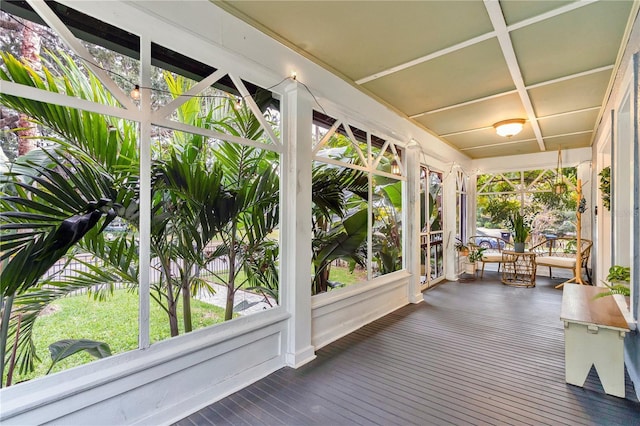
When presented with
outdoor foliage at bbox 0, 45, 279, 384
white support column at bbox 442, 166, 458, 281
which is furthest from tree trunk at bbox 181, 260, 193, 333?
white support column at bbox 442, 166, 458, 281

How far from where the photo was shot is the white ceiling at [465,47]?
87.8 inches

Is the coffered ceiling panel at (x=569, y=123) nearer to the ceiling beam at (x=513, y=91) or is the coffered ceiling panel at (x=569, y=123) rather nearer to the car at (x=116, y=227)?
the ceiling beam at (x=513, y=91)

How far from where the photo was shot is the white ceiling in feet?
7.32

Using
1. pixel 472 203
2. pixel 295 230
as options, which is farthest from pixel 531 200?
pixel 295 230

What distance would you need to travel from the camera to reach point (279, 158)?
8.97ft

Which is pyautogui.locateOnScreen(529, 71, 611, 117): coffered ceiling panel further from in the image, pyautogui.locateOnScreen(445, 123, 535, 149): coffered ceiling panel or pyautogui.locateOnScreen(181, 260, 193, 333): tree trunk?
pyautogui.locateOnScreen(181, 260, 193, 333): tree trunk

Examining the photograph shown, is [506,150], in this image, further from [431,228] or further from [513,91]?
[513,91]

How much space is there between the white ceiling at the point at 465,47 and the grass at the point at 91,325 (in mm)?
2195

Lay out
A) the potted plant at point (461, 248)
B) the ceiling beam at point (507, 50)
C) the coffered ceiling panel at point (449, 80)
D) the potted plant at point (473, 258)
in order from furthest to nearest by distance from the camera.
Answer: the potted plant at point (473, 258)
the potted plant at point (461, 248)
the coffered ceiling panel at point (449, 80)
the ceiling beam at point (507, 50)

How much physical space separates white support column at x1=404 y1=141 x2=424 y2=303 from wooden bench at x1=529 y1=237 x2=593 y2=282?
3152 mm

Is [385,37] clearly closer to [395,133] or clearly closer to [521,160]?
[395,133]

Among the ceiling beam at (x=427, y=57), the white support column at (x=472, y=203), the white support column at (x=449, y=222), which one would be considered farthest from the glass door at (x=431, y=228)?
the ceiling beam at (x=427, y=57)

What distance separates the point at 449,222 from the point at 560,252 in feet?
8.42

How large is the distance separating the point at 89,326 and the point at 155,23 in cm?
189
